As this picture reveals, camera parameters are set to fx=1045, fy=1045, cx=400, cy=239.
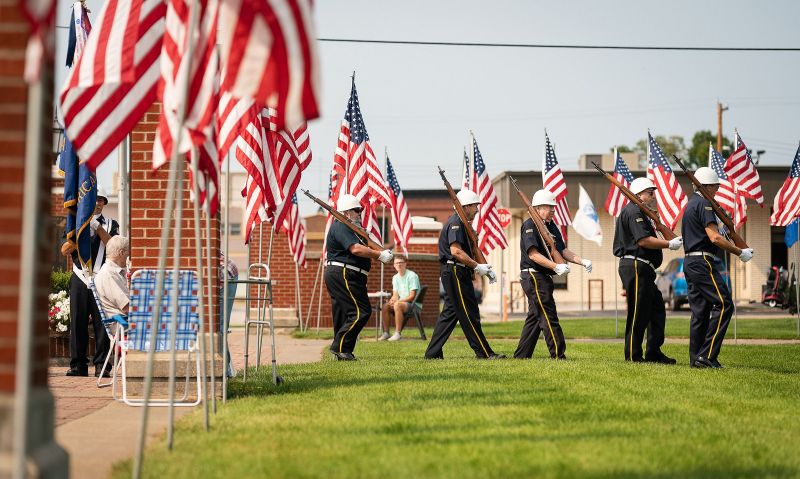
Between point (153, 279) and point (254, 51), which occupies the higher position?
point (254, 51)

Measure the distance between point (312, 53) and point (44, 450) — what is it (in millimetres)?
2289

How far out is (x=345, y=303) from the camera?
42.7 feet

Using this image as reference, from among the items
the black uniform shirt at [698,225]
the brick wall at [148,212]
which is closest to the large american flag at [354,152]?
the black uniform shirt at [698,225]

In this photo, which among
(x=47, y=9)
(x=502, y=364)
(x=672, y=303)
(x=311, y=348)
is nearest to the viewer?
(x=47, y=9)

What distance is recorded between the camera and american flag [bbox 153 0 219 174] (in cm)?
629

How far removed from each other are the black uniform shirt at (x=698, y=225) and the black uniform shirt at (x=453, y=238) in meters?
2.71

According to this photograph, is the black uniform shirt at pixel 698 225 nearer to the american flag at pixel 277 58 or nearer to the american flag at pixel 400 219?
the american flag at pixel 277 58

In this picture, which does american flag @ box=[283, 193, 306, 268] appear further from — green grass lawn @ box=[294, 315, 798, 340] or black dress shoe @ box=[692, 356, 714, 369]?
black dress shoe @ box=[692, 356, 714, 369]

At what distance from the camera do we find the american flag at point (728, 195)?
21.9 metres

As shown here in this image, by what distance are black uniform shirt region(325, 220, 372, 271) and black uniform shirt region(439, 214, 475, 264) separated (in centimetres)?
99

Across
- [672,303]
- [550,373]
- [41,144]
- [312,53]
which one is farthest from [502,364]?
[672,303]

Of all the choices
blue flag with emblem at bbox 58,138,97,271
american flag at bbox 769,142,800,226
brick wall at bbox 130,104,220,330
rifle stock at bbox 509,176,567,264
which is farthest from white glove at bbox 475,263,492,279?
american flag at bbox 769,142,800,226

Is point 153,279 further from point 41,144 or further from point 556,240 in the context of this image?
point 556,240

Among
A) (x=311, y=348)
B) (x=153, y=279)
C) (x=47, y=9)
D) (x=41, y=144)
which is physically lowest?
(x=311, y=348)
